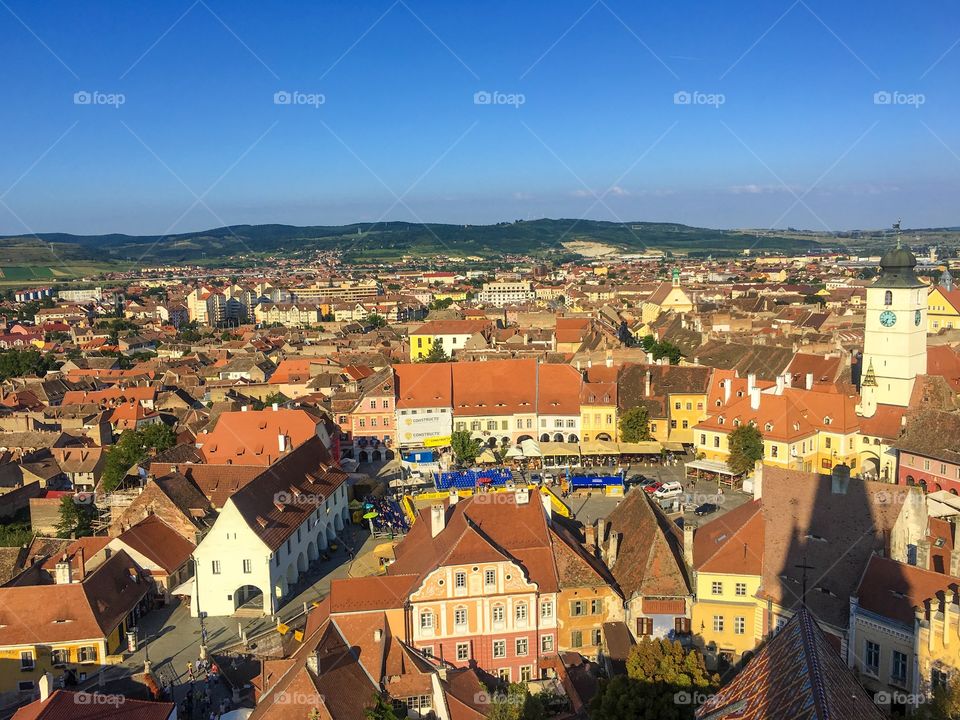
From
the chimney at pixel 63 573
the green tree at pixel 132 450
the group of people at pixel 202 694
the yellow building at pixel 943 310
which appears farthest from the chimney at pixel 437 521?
the yellow building at pixel 943 310

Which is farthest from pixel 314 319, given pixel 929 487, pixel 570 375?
pixel 929 487

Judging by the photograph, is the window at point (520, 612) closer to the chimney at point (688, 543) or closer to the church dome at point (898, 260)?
the chimney at point (688, 543)

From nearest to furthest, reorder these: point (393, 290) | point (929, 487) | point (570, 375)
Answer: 1. point (929, 487)
2. point (570, 375)
3. point (393, 290)

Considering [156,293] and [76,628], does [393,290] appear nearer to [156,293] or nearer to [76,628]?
[156,293]

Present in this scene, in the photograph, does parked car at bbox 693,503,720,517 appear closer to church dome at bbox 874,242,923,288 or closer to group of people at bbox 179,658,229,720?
church dome at bbox 874,242,923,288

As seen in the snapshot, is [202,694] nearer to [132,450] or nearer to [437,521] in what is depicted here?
[437,521]

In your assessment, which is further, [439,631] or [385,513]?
[385,513]

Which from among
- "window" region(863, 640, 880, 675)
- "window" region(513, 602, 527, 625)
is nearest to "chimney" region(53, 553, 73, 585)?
"window" region(513, 602, 527, 625)
